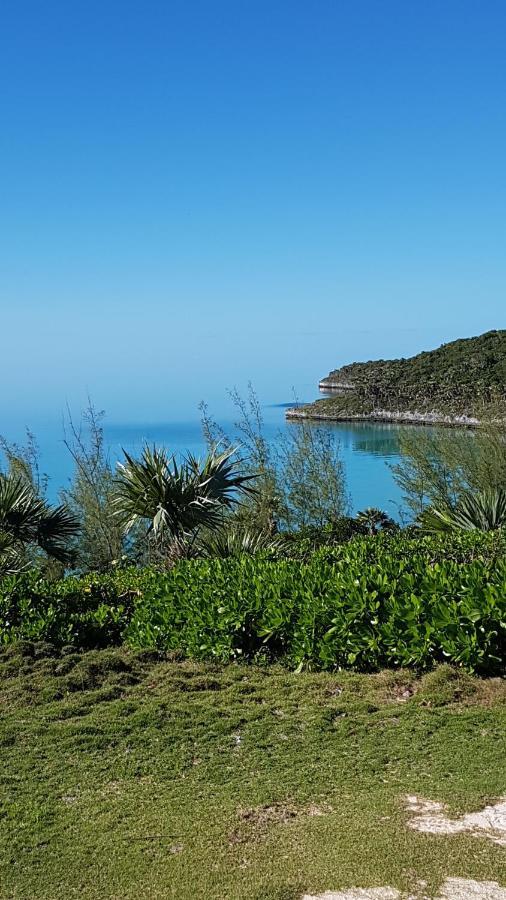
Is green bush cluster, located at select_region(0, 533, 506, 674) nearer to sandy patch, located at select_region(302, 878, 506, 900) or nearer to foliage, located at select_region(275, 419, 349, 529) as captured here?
sandy patch, located at select_region(302, 878, 506, 900)

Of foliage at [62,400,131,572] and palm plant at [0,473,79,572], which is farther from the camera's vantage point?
foliage at [62,400,131,572]

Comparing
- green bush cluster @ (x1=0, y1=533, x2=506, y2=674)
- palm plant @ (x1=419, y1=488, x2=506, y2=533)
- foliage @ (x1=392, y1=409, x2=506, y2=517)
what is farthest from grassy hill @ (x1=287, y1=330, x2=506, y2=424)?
green bush cluster @ (x1=0, y1=533, x2=506, y2=674)

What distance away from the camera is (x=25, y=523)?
11070 millimetres

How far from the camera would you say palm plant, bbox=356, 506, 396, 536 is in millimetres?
13782

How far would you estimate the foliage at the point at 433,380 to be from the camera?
4968 centimetres

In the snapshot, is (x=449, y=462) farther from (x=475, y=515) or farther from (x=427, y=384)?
(x=427, y=384)

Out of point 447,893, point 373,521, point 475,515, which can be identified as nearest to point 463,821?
point 447,893

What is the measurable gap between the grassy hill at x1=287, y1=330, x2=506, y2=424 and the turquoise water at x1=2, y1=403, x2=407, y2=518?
2.71 m

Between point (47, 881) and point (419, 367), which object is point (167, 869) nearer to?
point (47, 881)

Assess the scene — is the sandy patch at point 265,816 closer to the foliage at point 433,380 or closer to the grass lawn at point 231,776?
the grass lawn at point 231,776

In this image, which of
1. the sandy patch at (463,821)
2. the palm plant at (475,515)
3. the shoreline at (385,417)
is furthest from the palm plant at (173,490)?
the shoreline at (385,417)

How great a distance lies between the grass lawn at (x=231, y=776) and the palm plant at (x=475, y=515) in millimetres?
4865

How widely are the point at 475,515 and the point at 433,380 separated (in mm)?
49394

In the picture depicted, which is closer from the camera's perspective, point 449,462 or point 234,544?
point 234,544
